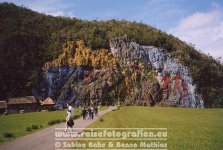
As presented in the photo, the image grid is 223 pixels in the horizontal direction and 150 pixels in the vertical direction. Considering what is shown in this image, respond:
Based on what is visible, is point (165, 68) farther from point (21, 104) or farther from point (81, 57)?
point (21, 104)

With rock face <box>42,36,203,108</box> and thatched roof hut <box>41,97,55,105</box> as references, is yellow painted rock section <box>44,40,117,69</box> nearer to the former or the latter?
rock face <box>42,36,203,108</box>

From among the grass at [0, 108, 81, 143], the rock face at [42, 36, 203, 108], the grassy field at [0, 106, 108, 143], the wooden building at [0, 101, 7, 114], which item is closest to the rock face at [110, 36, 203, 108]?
the rock face at [42, 36, 203, 108]

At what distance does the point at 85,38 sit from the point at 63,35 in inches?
335

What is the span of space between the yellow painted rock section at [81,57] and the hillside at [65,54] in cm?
50

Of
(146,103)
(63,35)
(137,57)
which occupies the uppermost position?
(63,35)

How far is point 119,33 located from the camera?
138m

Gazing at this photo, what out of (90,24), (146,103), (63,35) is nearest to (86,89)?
(146,103)

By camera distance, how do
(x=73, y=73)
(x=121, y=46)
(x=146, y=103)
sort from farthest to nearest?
(x=121, y=46)
(x=73, y=73)
(x=146, y=103)

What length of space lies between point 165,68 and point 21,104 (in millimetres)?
51400

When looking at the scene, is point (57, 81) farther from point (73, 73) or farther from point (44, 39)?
point (44, 39)

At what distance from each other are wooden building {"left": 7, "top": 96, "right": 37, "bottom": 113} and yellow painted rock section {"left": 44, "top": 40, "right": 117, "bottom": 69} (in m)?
18.8

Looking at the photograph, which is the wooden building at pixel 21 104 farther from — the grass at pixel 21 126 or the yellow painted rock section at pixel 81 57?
the grass at pixel 21 126

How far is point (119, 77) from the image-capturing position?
123 meters

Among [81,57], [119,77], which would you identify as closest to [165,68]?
[119,77]
